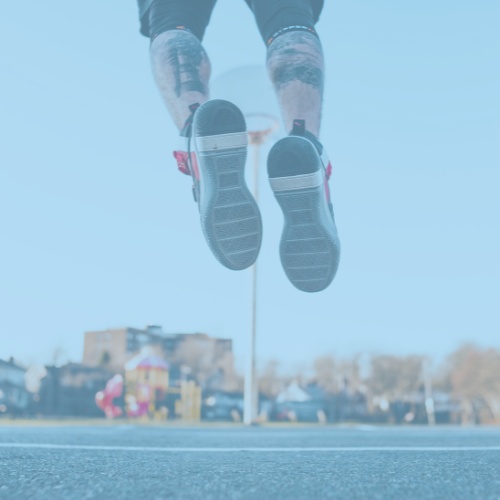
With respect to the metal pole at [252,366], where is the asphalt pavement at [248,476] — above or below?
below

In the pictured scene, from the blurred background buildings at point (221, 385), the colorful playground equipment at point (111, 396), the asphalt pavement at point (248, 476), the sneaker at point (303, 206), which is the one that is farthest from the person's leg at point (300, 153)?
the colorful playground equipment at point (111, 396)

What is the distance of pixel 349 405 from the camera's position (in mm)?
25609

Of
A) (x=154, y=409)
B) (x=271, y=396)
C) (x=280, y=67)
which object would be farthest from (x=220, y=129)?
(x=271, y=396)

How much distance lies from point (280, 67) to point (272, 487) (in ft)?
2.94

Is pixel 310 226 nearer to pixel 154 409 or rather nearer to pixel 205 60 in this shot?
pixel 205 60

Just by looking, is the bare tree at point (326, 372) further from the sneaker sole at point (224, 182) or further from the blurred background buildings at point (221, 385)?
the sneaker sole at point (224, 182)

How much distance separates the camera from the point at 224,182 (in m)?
1.14

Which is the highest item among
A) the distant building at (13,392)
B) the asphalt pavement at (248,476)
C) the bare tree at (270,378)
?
the bare tree at (270,378)

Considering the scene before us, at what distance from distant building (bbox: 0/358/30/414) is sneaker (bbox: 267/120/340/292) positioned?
46.5ft

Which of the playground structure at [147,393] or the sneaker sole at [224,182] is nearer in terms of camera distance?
the sneaker sole at [224,182]

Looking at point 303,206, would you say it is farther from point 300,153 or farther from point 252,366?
point 252,366

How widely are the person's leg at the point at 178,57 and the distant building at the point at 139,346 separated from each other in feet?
41.0

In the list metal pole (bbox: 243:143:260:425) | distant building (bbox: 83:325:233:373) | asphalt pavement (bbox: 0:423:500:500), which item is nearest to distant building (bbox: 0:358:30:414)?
distant building (bbox: 83:325:233:373)

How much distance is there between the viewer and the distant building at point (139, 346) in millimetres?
14659
